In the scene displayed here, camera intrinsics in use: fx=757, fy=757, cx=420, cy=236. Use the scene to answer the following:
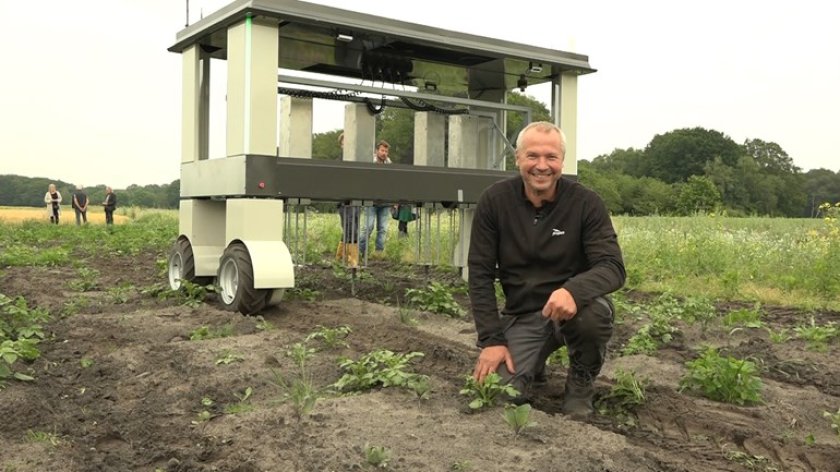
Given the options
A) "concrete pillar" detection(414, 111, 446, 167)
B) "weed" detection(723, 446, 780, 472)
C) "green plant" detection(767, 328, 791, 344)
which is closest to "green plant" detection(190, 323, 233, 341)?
"weed" detection(723, 446, 780, 472)

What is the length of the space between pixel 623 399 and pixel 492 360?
2.66ft

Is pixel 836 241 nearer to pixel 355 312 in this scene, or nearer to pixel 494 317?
pixel 355 312

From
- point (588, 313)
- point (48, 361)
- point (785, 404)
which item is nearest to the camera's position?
point (588, 313)

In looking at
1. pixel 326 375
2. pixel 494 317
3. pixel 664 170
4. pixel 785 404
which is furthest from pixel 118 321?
pixel 664 170

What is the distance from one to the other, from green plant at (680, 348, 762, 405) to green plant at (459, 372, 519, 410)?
1.34 m

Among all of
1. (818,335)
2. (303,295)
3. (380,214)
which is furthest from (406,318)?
(380,214)

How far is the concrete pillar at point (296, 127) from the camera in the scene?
8242 millimetres

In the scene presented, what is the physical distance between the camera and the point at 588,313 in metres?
3.93

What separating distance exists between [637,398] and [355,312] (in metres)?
3.76

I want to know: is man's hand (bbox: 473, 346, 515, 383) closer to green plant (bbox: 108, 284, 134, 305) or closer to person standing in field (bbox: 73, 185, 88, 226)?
green plant (bbox: 108, 284, 134, 305)

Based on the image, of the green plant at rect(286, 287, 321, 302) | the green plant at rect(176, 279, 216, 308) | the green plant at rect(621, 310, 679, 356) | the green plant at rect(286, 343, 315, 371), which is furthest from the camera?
the green plant at rect(286, 287, 321, 302)

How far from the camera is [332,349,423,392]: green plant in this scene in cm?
401

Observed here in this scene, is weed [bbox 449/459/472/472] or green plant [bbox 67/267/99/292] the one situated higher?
green plant [bbox 67/267/99/292]

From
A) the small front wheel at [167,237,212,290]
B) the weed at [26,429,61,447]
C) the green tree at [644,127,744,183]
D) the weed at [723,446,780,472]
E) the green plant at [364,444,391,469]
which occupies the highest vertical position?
the green tree at [644,127,744,183]
